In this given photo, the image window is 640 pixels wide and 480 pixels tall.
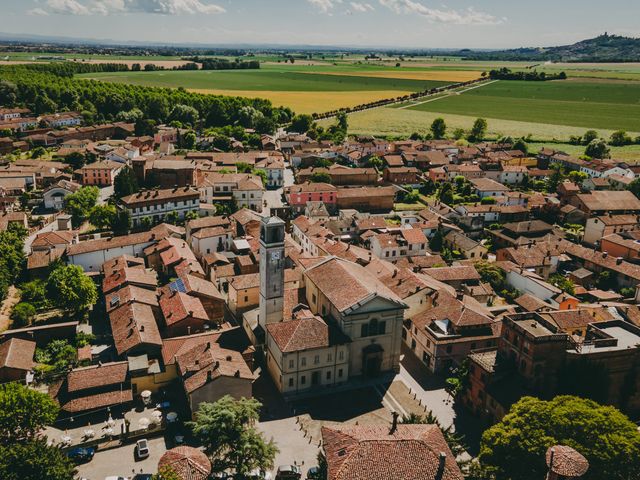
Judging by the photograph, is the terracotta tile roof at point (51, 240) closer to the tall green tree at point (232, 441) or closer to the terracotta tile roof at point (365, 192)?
the tall green tree at point (232, 441)

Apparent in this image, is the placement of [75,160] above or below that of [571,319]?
above

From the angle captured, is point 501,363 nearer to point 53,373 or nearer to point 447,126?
point 53,373

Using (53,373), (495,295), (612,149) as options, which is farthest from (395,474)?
(612,149)

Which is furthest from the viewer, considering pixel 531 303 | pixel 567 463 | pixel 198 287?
pixel 531 303

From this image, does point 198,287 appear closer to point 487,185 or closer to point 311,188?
point 311,188

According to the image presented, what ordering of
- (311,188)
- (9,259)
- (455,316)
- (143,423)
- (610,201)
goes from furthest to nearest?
(311,188), (610,201), (9,259), (455,316), (143,423)

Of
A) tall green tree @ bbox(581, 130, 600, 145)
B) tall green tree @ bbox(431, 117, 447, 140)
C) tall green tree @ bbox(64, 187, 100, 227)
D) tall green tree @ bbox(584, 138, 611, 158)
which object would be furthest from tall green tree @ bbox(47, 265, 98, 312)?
tall green tree @ bbox(581, 130, 600, 145)

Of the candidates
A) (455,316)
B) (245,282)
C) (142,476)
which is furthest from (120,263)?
(455,316)
